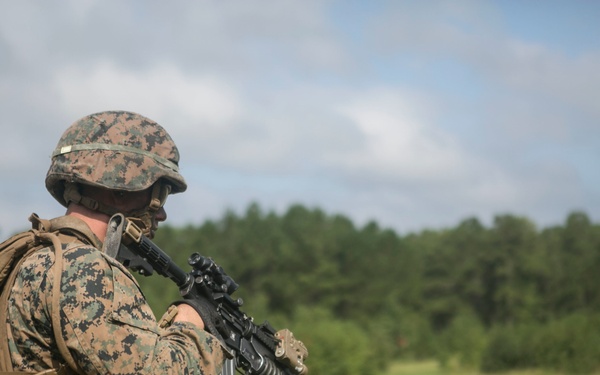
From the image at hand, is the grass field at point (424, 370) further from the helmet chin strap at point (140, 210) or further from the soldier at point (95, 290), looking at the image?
the soldier at point (95, 290)

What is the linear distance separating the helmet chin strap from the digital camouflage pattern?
43cm

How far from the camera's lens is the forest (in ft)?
251

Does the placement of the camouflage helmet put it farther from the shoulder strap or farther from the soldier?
the shoulder strap

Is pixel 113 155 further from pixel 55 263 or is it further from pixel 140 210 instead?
pixel 55 263

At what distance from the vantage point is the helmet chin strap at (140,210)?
4.82m

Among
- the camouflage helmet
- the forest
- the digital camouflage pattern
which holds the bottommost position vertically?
the digital camouflage pattern

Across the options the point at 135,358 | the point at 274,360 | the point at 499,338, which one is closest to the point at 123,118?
the point at 135,358

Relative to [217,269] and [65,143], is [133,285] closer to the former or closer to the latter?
[65,143]

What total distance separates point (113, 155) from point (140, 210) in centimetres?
36

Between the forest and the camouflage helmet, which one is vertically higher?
the forest

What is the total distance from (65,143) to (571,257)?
80.8 meters

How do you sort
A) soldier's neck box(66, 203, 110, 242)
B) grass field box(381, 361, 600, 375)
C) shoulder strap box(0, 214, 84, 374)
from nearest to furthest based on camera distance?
shoulder strap box(0, 214, 84, 374) → soldier's neck box(66, 203, 110, 242) → grass field box(381, 361, 600, 375)

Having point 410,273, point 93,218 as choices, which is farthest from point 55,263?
point 410,273

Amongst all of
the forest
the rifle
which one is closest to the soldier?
the rifle
